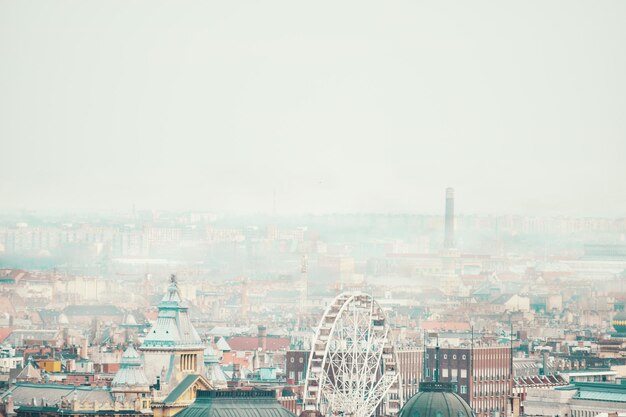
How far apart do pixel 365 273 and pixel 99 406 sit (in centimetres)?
10297

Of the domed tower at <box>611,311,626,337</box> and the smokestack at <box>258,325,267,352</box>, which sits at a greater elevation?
the domed tower at <box>611,311,626,337</box>

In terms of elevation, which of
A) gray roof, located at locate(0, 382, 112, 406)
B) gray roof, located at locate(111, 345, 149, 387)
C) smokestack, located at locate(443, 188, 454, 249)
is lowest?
gray roof, located at locate(0, 382, 112, 406)

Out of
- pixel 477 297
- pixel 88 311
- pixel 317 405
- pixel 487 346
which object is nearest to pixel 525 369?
pixel 487 346

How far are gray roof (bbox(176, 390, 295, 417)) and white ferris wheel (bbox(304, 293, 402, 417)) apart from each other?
38.2 feet

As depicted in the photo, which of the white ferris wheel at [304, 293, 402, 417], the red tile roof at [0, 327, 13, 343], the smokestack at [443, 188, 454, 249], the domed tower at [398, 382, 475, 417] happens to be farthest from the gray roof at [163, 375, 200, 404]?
the smokestack at [443, 188, 454, 249]

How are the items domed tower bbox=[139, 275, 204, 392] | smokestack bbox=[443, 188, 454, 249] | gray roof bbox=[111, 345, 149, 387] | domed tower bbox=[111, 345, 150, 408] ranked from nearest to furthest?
domed tower bbox=[111, 345, 150, 408]
gray roof bbox=[111, 345, 149, 387]
domed tower bbox=[139, 275, 204, 392]
smokestack bbox=[443, 188, 454, 249]

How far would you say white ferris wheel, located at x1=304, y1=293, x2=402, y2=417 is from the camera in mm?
81688

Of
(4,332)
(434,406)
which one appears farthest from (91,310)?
(434,406)

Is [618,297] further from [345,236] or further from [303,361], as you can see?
[303,361]

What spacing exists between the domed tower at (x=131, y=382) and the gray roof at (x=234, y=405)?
296 inches

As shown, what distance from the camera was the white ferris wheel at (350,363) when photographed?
3216 inches

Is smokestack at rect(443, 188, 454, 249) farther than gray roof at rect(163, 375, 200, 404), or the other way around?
smokestack at rect(443, 188, 454, 249)

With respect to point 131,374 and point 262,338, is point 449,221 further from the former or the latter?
point 131,374

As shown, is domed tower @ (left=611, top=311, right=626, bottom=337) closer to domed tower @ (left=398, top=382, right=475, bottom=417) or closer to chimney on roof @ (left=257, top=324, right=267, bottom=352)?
chimney on roof @ (left=257, top=324, right=267, bottom=352)
